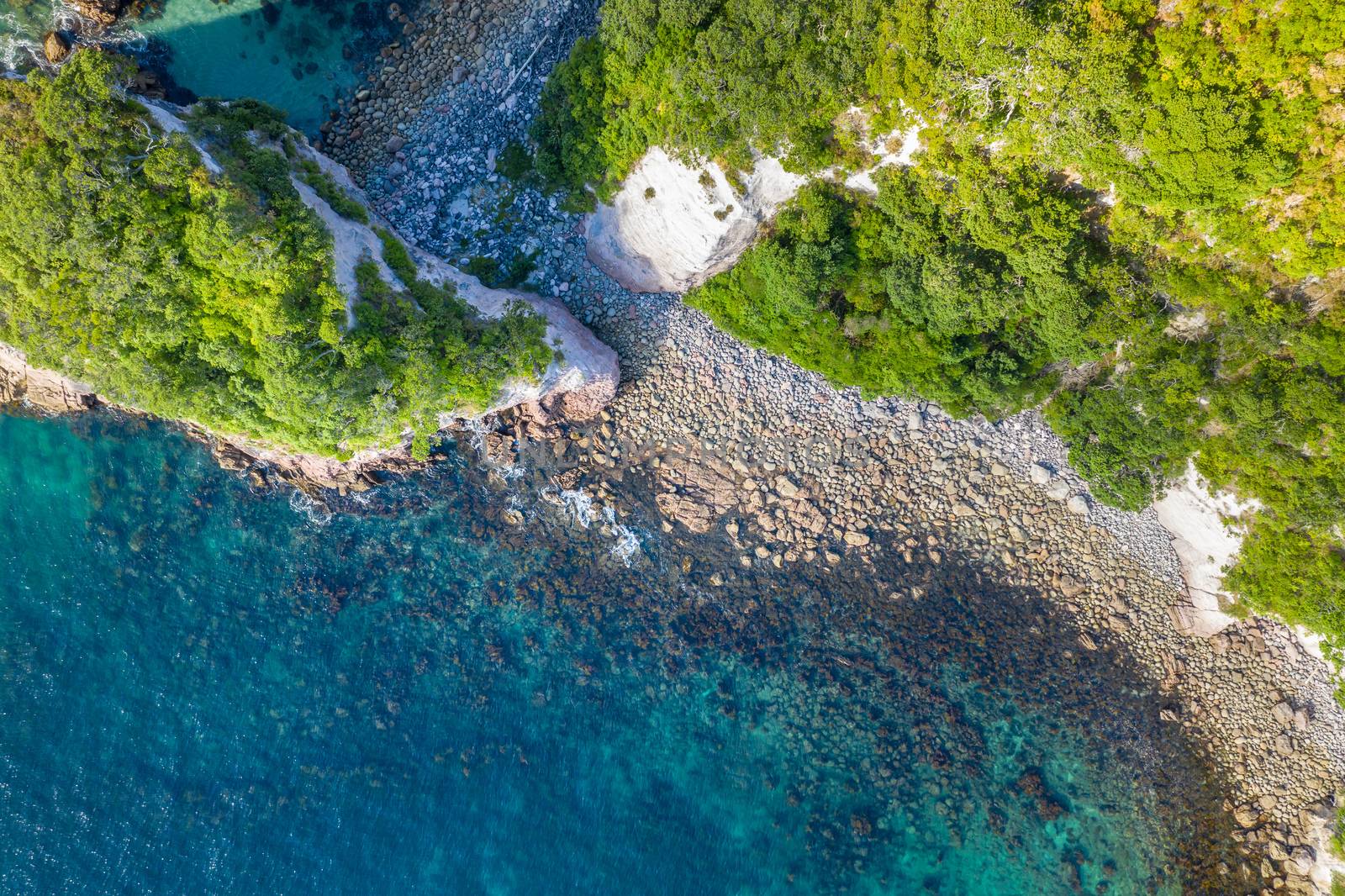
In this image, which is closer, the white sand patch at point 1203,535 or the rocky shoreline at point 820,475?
the white sand patch at point 1203,535

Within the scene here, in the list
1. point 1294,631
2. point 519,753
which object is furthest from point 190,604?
point 1294,631

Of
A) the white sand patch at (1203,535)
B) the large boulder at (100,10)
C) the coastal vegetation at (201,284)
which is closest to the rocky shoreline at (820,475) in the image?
the white sand patch at (1203,535)

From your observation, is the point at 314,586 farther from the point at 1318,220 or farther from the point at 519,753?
the point at 1318,220

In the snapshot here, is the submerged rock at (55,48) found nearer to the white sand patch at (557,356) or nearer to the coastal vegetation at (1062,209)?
the white sand patch at (557,356)

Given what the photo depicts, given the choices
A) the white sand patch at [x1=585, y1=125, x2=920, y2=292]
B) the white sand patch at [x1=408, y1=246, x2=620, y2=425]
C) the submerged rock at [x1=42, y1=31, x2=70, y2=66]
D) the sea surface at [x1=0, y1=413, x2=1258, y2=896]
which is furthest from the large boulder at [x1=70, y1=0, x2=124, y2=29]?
the white sand patch at [x1=585, y1=125, x2=920, y2=292]

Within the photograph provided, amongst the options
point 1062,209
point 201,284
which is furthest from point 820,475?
point 201,284

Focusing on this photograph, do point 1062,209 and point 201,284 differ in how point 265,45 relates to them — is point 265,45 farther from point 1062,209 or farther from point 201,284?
point 1062,209
